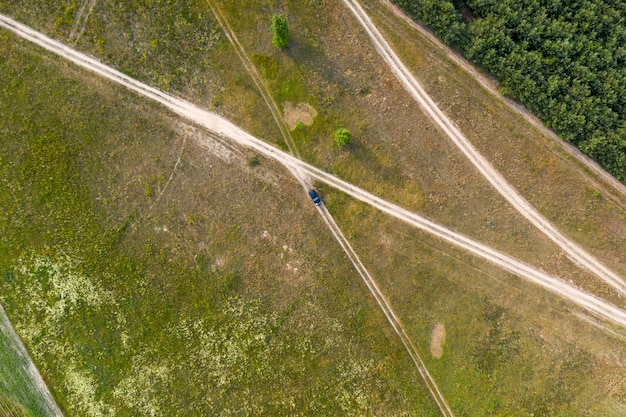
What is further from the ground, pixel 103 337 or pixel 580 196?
pixel 580 196

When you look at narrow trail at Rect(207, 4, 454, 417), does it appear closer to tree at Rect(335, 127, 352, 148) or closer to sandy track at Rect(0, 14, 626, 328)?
sandy track at Rect(0, 14, 626, 328)

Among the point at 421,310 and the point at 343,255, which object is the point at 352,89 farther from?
the point at 421,310

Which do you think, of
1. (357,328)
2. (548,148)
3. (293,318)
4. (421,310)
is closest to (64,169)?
(293,318)

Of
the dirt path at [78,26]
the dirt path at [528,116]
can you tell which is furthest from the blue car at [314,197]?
the dirt path at [78,26]

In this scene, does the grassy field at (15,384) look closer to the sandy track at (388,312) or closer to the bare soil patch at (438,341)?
the sandy track at (388,312)

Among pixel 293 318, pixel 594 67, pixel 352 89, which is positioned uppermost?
pixel 594 67

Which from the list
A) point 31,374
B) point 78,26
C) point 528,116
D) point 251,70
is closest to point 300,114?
point 251,70
